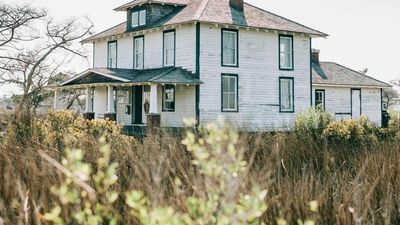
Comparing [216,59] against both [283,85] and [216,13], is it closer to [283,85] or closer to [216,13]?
[216,13]

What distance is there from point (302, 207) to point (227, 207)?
2.19 metres

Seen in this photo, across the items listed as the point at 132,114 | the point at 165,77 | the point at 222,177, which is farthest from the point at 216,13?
the point at 222,177

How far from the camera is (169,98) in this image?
2631 cm

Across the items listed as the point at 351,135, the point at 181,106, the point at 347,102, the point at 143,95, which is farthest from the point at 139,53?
the point at 351,135

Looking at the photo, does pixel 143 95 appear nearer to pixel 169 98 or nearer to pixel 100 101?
pixel 169 98

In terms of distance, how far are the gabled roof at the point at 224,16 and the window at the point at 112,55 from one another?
0.66 m

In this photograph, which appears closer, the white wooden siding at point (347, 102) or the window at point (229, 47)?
the window at point (229, 47)

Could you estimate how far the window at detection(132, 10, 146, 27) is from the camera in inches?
1118

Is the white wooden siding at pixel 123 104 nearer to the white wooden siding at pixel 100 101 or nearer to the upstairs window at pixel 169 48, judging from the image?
the white wooden siding at pixel 100 101

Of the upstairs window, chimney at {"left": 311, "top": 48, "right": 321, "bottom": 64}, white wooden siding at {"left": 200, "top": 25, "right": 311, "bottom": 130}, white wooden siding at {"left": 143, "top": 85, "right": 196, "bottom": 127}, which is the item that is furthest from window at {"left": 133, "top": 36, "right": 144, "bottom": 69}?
chimney at {"left": 311, "top": 48, "right": 321, "bottom": 64}

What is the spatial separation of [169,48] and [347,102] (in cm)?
1451

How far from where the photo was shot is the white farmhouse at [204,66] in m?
24.8

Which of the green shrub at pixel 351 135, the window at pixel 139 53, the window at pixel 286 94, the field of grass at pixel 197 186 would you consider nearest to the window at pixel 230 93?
the window at pixel 286 94

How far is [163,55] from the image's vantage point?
26.6m
